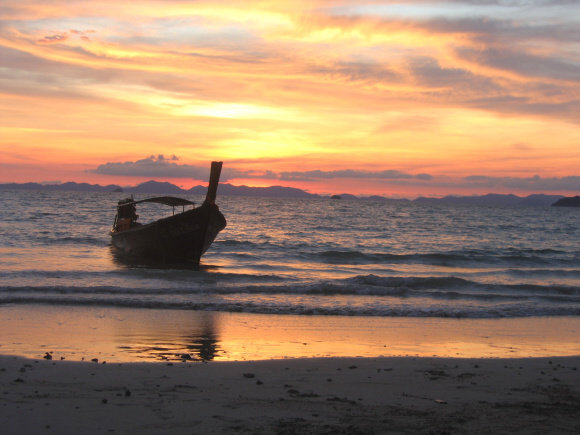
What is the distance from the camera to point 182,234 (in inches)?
820

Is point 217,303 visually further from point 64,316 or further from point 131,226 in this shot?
point 131,226

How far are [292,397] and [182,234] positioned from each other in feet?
51.6

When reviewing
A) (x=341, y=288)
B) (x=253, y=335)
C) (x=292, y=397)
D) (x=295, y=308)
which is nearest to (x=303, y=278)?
(x=341, y=288)

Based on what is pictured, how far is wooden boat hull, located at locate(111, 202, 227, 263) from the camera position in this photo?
20500 millimetres

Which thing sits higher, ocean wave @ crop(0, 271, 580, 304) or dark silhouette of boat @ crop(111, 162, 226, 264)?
dark silhouette of boat @ crop(111, 162, 226, 264)

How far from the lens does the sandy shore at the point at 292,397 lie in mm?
4852

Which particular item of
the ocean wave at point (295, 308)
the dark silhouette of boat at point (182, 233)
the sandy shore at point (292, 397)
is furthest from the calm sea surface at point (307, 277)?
the sandy shore at point (292, 397)

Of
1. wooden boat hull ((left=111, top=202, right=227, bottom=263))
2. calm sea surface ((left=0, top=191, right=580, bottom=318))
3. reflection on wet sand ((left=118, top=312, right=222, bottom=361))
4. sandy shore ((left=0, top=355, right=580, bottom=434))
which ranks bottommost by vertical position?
calm sea surface ((left=0, top=191, right=580, bottom=318))

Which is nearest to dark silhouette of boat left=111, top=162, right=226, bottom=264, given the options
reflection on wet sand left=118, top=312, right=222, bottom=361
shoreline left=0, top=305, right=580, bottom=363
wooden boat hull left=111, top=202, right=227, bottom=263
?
wooden boat hull left=111, top=202, right=227, bottom=263

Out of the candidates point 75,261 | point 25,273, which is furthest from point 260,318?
point 75,261

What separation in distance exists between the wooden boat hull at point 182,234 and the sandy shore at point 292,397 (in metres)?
13.6

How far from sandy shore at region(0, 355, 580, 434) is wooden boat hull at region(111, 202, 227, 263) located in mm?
13563

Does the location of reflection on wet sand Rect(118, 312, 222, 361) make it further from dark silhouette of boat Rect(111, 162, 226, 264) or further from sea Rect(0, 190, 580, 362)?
dark silhouette of boat Rect(111, 162, 226, 264)

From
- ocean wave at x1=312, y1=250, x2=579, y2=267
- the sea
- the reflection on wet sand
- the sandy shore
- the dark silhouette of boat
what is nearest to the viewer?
the sandy shore
